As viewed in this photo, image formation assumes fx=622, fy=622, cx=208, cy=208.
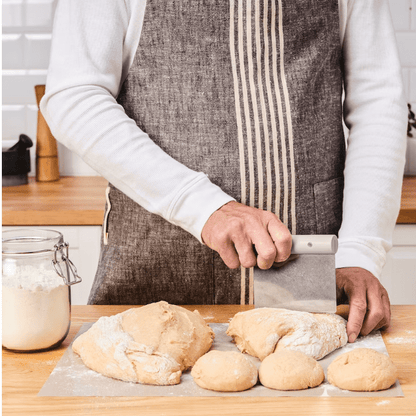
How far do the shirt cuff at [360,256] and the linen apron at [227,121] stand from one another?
0.12m

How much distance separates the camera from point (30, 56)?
2.27 metres

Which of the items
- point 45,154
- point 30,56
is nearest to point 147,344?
point 45,154

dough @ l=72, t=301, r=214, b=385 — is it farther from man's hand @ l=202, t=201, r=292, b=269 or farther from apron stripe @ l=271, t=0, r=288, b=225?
apron stripe @ l=271, t=0, r=288, b=225

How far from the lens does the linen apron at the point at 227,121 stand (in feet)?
3.77

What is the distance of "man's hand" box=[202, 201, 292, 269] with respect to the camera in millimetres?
856

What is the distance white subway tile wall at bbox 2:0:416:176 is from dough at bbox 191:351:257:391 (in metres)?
1.62

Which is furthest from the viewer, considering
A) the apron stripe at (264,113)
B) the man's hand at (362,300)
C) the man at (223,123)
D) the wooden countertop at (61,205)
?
the wooden countertop at (61,205)

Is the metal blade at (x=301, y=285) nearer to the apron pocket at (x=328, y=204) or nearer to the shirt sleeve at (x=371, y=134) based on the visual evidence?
the shirt sleeve at (x=371, y=134)

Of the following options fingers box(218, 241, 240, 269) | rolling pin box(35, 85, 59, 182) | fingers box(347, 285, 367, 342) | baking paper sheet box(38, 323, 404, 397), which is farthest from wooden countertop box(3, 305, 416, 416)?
rolling pin box(35, 85, 59, 182)

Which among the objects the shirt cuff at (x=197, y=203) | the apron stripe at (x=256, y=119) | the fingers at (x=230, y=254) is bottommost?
the fingers at (x=230, y=254)

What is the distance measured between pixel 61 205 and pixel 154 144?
2.63 feet

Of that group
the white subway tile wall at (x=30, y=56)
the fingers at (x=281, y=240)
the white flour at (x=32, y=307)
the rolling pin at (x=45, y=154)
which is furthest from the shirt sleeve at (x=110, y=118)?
the white subway tile wall at (x=30, y=56)

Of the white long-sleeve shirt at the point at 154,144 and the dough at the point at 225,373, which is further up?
the white long-sleeve shirt at the point at 154,144

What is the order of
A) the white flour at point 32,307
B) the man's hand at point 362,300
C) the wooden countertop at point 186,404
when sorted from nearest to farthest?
1. the wooden countertop at point 186,404
2. the white flour at point 32,307
3. the man's hand at point 362,300
